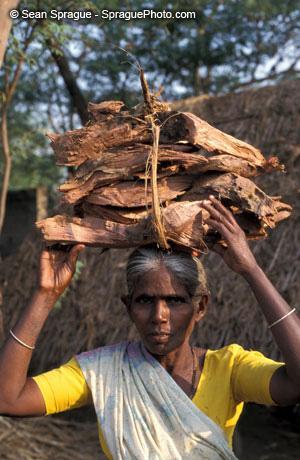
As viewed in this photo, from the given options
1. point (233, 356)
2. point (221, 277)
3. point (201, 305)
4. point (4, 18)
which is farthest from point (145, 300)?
point (221, 277)

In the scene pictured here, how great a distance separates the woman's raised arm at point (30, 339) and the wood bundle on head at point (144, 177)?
0.33 ft

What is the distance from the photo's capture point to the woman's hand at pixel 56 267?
217 cm

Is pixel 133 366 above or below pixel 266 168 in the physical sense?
below

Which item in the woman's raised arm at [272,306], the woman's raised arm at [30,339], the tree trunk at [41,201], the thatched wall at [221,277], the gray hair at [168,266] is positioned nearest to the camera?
the woman's raised arm at [272,306]

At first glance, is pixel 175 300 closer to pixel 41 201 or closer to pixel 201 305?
pixel 201 305

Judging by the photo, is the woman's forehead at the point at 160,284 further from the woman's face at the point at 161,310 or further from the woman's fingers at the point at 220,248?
the woman's fingers at the point at 220,248

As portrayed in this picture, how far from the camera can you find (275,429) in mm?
6000

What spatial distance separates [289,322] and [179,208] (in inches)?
19.0

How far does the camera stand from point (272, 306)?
1.99 m

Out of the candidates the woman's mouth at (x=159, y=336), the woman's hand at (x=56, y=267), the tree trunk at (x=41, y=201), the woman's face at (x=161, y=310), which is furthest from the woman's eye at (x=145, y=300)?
the tree trunk at (x=41, y=201)

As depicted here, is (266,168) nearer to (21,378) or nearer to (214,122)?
(21,378)

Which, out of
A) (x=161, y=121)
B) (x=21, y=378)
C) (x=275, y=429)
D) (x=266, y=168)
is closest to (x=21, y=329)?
(x=21, y=378)

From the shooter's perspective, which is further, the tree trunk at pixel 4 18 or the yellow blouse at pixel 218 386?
the tree trunk at pixel 4 18

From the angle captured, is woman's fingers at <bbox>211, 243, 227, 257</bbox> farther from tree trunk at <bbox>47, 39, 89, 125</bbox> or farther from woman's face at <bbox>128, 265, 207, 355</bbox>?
tree trunk at <bbox>47, 39, 89, 125</bbox>
